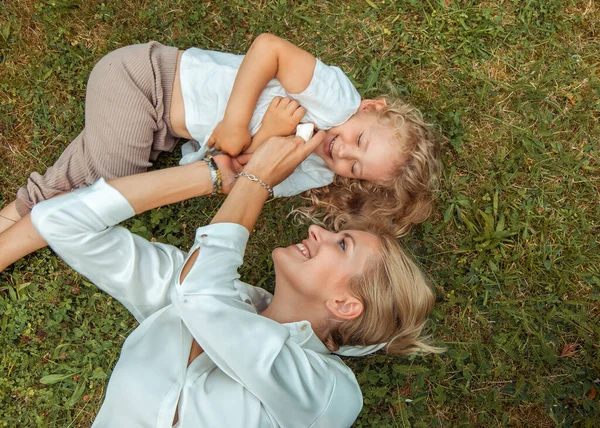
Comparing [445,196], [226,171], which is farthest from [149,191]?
[445,196]

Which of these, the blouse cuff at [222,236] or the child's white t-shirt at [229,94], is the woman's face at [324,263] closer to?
the blouse cuff at [222,236]

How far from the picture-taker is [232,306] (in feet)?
8.36

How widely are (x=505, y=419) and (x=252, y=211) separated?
2506 millimetres

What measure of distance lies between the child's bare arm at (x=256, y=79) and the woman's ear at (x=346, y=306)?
1.26 metres

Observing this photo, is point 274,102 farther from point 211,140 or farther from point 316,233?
point 316,233

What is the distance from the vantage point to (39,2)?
391 cm

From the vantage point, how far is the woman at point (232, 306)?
8.20 feet

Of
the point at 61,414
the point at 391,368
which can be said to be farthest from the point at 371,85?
the point at 61,414

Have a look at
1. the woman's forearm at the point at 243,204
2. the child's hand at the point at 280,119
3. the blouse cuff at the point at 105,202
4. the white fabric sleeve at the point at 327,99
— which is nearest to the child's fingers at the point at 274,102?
the child's hand at the point at 280,119

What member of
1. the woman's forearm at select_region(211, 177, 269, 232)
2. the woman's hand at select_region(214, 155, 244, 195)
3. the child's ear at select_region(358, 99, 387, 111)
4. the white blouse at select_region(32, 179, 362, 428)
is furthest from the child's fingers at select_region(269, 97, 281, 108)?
the white blouse at select_region(32, 179, 362, 428)

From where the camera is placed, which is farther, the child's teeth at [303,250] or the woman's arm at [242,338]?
the child's teeth at [303,250]

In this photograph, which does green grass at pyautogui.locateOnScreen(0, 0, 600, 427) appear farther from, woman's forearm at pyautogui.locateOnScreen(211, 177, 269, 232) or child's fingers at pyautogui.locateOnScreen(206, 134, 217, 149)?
woman's forearm at pyautogui.locateOnScreen(211, 177, 269, 232)

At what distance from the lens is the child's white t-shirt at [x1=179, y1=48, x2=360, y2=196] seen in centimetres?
336

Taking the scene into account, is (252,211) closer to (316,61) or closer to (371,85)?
(316,61)
